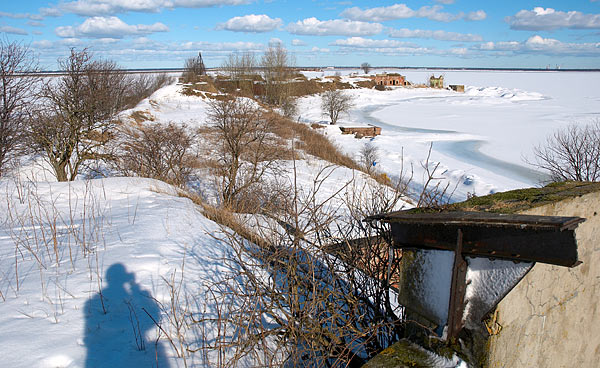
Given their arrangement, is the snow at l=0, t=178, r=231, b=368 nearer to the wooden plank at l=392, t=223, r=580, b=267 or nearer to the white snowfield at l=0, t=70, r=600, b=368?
the white snowfield at l=0, t=70, r=600, b=368

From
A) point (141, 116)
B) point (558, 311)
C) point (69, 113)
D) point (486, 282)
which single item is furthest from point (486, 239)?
point (141, 116)

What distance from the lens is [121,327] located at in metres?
3.16

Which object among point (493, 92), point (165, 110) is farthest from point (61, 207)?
point (493, 92)

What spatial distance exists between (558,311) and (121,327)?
312 centimetres

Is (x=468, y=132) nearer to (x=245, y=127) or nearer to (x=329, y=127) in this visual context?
(x=329, y=127)

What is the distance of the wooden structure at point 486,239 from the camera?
5.23 feet

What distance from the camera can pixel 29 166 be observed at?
17031mm

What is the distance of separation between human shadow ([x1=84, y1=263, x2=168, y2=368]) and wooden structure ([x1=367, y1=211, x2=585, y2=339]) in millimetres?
1919

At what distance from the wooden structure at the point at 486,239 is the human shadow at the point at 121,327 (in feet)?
6.30

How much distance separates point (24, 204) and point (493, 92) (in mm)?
97244

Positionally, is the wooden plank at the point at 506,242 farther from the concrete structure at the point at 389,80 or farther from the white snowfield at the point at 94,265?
the concrete structure at the point at 389,80

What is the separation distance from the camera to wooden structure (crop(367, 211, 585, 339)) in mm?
1593

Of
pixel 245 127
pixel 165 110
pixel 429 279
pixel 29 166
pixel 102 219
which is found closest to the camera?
pixel 429 279

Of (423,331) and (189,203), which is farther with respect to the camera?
(189,203)
